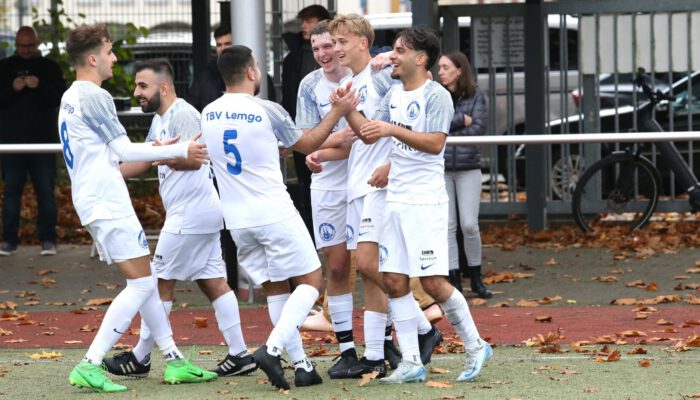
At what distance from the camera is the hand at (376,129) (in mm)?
7156

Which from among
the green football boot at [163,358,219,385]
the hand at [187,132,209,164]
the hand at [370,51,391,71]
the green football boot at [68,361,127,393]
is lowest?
the green football boot at [163,358,219,385]

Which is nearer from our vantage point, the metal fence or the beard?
the beard

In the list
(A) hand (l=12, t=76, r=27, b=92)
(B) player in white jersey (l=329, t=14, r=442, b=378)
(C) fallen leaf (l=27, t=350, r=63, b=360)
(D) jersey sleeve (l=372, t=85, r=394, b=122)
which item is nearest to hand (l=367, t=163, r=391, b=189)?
(B) player in white jersey (l=329, t=14, r=442, b=378)

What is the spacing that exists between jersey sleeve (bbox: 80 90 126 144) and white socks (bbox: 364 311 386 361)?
1.63 meters

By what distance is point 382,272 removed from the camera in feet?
24.6

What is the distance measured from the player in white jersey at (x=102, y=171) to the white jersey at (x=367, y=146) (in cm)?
98

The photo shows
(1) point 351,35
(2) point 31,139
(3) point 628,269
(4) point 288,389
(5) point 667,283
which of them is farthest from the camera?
(2) point 31,139

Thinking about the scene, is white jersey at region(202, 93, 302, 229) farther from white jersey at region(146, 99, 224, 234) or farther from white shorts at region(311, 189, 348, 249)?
white shorts at region(311, 189, 348, 249)

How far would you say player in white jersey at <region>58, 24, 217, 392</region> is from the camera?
7.35 meters

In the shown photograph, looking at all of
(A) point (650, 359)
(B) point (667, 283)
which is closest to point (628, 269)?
(B) point (667, 283)

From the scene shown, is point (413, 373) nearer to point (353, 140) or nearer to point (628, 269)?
point (353, 140)

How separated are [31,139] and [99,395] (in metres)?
7.01

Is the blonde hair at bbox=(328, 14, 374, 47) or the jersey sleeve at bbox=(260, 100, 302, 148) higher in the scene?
the blonde hair at bbox=(328, 14, 374, 47)

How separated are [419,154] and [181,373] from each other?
1.69 meters
